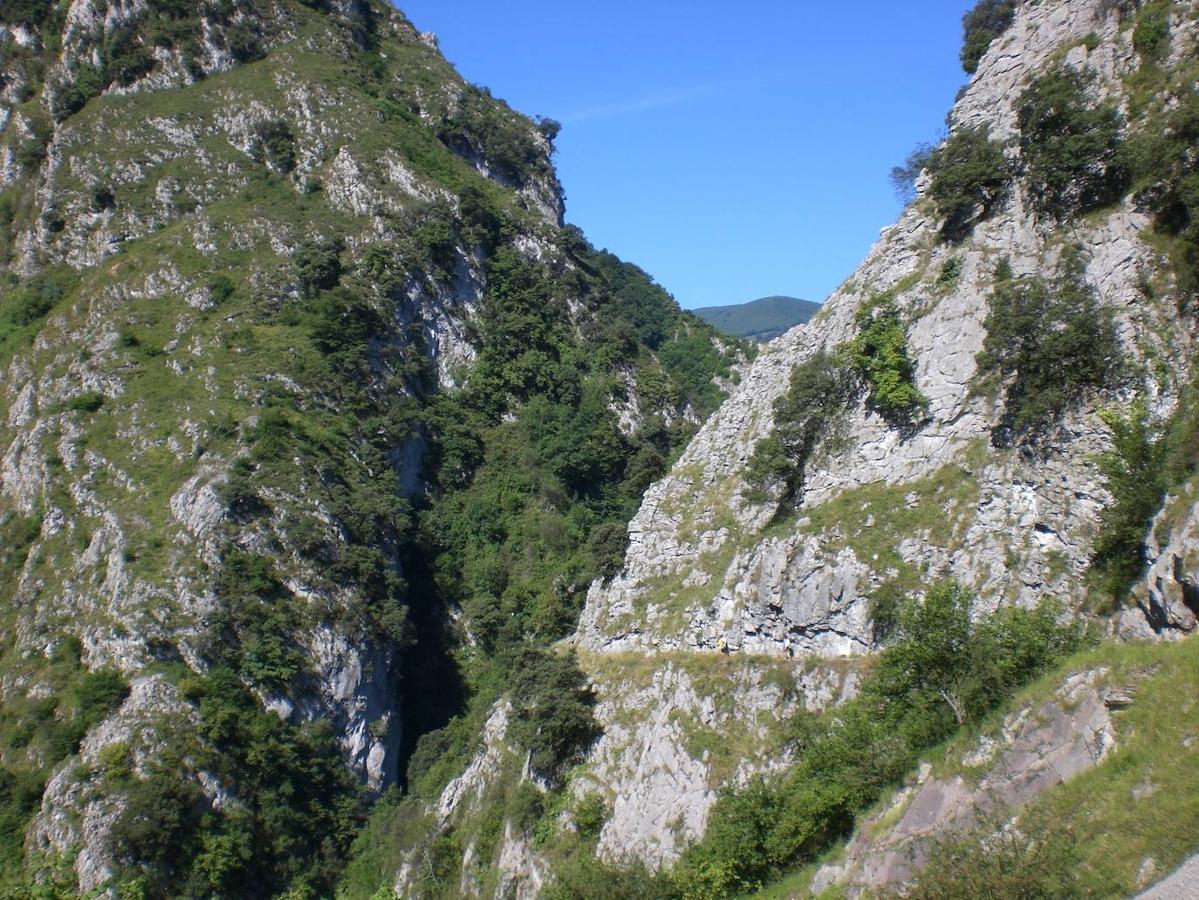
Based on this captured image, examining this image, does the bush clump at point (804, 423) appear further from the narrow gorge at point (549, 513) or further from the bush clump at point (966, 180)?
the bush clump at point (966, 180)

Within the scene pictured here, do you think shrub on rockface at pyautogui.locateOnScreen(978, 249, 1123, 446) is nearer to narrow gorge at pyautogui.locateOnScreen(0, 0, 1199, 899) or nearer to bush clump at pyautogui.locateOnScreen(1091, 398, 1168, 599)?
narrow gorge at pyautogui.locateOnScreen(0, 0, 1199, 899)

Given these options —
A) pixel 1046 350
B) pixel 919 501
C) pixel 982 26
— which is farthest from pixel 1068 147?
pixel 982 26

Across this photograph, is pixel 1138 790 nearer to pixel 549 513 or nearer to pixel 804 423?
pixel 804 423

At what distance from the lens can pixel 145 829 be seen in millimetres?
44750

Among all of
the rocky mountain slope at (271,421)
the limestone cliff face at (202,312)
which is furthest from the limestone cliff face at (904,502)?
the limestone cliff face at (202,312)

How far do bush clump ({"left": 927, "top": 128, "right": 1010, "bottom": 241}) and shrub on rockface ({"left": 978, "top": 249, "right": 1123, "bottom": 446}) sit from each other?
612cm

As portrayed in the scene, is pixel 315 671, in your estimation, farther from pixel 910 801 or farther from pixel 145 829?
pixel 910 801

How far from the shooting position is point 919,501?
38906mm

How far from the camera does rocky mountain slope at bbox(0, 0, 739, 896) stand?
164 feet

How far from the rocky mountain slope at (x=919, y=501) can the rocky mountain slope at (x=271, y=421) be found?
41.1 ft

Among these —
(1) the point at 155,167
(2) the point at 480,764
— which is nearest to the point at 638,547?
(2) the point at 480,764

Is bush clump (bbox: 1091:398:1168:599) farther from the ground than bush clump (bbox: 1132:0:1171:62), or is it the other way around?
bush clump (bbox: 1132:0:1171:62)

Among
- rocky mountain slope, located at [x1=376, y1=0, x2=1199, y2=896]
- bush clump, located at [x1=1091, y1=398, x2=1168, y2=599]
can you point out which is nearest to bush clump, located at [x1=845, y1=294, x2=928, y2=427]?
rocky mountain slope, located at [x1=376, y1=0, x2=1199, y2=896]

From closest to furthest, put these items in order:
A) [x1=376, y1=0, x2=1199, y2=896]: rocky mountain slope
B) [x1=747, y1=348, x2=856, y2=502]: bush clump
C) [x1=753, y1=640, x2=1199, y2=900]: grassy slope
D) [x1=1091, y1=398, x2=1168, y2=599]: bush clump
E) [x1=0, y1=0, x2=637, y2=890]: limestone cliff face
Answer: [x1=753, y1=640, x2=1199, y2=900]: grassy slope, [x1=1091, y1=398, x2=1168, y2=599]: bush clump, [x1=376, y1=0, x2=1199, y2=896]: rocky mountain slope, [x1=747, y1=348, x2=856, y2=502]: bush clump, [x1=0, y1=0, x2=637, y2=890]: limestone cliff face
